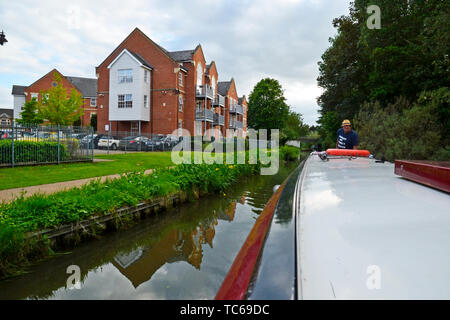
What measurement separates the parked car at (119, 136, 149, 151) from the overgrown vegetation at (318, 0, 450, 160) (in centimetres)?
1588

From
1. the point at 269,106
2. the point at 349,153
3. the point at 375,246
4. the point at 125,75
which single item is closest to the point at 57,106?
the point at 125,75

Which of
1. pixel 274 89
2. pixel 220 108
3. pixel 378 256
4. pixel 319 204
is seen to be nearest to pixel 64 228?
pixel 319 204

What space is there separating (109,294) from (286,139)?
1673 inches

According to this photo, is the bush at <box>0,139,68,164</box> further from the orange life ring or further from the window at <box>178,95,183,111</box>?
the window at <box>178,95,183,111</box>

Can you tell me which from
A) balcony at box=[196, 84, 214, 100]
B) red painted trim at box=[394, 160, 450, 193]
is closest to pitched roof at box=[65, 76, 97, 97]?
balcony at box=[196, 84, 214, 100]

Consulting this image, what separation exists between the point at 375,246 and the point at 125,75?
32.3 metres

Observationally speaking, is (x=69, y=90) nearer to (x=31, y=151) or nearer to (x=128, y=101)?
(x=128, y=101)

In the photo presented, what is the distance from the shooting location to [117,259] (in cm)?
416

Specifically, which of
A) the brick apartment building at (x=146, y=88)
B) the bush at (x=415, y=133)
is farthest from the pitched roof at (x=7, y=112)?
the bush at (x=415, y=133)

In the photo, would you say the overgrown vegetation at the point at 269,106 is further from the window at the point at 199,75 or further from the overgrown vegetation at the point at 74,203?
the overgrown vegetation at the point at 74,203

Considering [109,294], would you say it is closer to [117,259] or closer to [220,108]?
[117,259]

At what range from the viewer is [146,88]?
99.4ft

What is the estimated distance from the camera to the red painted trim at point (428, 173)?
1946 millimetres

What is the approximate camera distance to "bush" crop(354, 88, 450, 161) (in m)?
11.5
